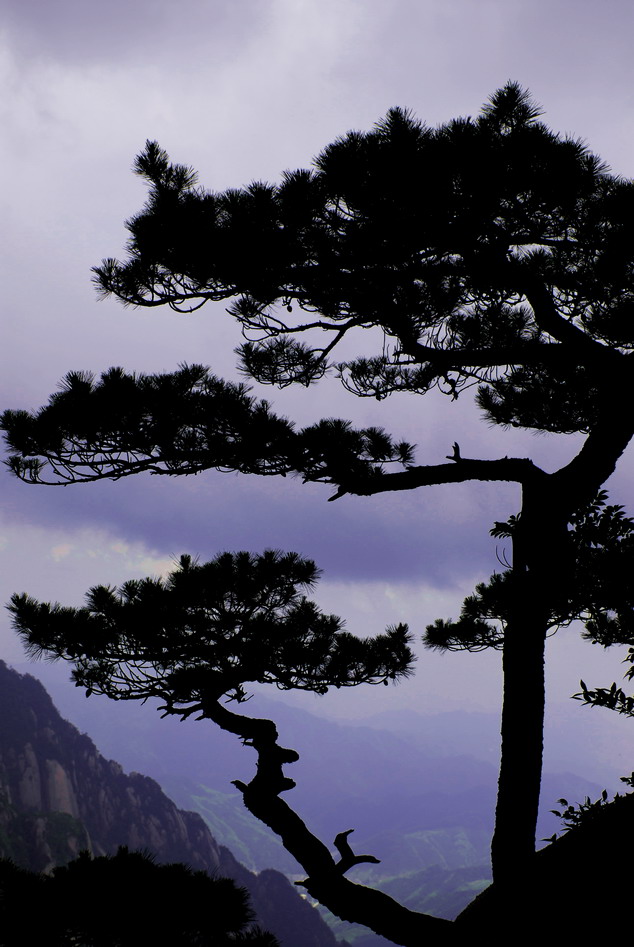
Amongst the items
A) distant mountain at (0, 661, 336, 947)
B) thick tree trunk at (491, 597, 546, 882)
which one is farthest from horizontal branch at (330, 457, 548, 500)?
distant mountain at (0, 661, 336, 947)

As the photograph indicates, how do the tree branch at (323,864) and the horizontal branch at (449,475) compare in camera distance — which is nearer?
the tree branch at (323,864)

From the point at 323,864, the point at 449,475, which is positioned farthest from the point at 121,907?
the point at 449,475

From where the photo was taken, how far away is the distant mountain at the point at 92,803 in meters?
56.0

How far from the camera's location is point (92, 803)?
204 feet

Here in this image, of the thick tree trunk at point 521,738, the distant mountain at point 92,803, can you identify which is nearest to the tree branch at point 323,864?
the thick tree trunk at point 521,738

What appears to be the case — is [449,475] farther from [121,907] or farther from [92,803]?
[92,803]

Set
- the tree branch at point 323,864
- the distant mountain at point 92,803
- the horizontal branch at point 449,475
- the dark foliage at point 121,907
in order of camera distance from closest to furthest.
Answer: the dark foliage at point 121,907, the tree branch at point 323,864, the horizontal branch at point 449,475, the distant mountain at point 92,803

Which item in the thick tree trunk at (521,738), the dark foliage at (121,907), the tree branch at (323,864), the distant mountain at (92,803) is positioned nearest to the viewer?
the dark foliage at (121,907)

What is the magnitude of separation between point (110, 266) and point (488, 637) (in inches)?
193

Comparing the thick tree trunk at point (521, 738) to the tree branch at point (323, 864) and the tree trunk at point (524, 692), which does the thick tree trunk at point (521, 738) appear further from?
the tree branch at point (323, 864)

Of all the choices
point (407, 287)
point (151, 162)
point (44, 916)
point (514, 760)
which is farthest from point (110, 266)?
point (514, 760)

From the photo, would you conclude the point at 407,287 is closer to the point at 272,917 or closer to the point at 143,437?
the point at 143,437

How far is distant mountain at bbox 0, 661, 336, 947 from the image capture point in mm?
56000

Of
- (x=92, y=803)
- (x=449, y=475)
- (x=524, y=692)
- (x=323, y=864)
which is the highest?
(x=449, y=475)
